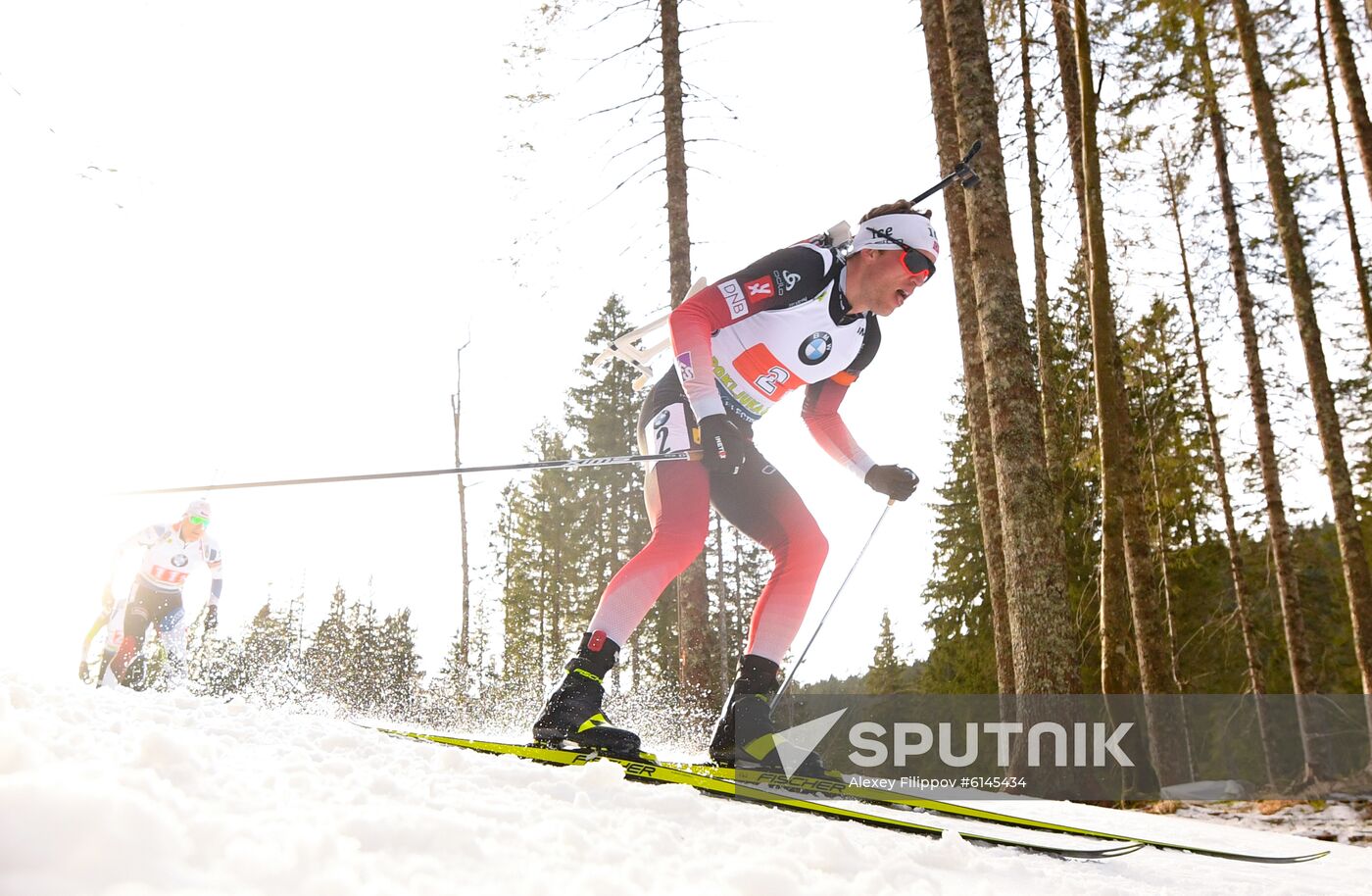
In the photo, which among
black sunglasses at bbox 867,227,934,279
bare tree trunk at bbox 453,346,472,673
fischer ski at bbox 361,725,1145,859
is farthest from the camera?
bare tree trunk at bbox 453,346,472,673

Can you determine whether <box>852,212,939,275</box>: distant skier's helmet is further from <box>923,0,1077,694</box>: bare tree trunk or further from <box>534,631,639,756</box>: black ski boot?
<box>923,0,1077,694</box>: bare tree trunk

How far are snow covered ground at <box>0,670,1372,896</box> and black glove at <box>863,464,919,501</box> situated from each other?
5.24ft

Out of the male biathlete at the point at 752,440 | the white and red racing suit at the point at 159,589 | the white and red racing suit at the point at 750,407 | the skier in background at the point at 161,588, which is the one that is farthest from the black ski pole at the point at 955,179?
the white and red racing suit at the point at 159,589

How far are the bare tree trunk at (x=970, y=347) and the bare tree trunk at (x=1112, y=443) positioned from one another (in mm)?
962

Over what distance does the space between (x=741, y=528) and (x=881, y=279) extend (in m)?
1.19

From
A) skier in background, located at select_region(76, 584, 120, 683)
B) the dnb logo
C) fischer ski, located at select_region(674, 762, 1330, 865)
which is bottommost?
fischer ski, located at select_region(674, 762, 1330, 865)

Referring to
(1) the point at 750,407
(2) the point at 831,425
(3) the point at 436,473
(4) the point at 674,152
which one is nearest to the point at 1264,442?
(4) the point at 674,152

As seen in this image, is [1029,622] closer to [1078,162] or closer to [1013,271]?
[1013,271]

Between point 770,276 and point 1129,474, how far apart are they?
573 cm

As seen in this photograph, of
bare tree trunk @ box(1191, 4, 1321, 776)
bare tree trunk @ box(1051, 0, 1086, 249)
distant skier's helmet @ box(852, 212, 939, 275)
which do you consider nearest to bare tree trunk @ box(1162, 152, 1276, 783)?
bare tree trunk @ box(1191, 4, 1321, 776)

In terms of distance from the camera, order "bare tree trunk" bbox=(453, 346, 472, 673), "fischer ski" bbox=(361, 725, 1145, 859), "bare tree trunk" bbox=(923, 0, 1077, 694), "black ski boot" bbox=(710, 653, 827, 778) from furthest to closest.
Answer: "bare tree trunk" bbox=(453, 346, 472, 673) → "bare tree trunk" bbox=(923, 0, 1077, 694) → "black ski boot" bbox=(710, 653, 827, 778) → "fischer ski" bbox=(361, 725, 1145, 859)

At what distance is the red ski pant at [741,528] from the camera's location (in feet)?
9.93

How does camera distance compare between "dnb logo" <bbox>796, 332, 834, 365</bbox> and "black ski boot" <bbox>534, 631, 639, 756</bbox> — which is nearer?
"black ski boot" <bbox>534, 631, 639, 756</bbox>

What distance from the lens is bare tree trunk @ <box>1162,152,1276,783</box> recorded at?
46.4 feet
